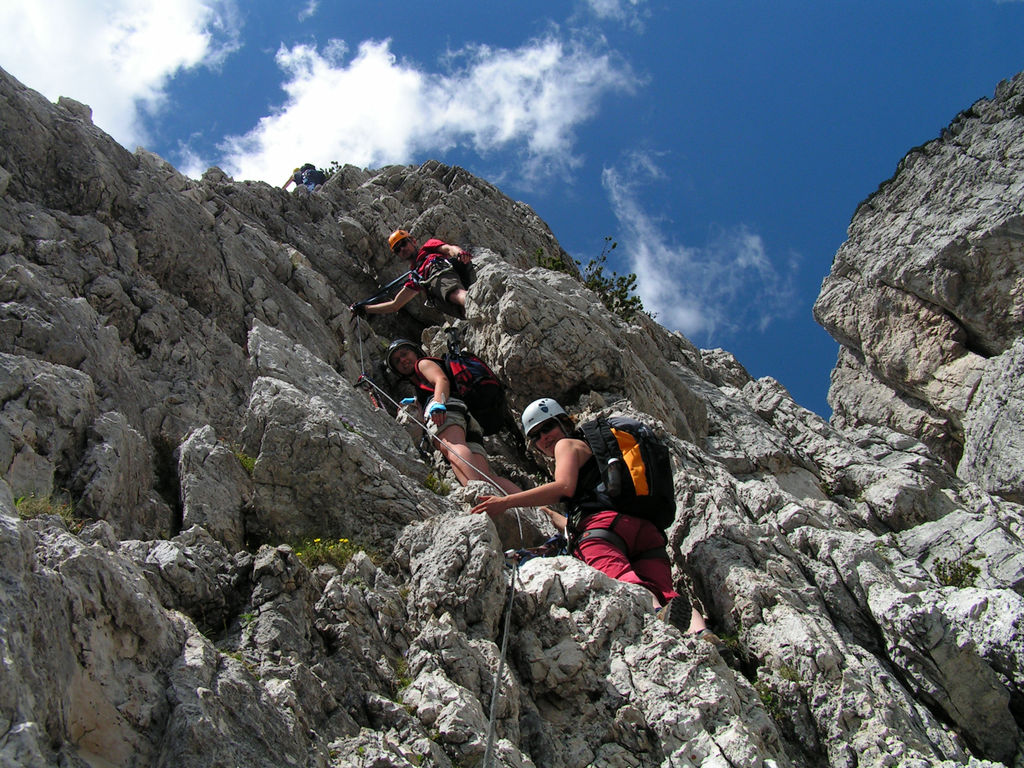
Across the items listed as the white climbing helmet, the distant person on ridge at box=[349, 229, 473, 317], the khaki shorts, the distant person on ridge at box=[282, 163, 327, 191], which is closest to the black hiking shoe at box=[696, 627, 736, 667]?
the white climbing helmet

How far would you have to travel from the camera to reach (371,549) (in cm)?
892

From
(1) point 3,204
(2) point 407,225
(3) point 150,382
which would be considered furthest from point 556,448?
(2) point 407,225

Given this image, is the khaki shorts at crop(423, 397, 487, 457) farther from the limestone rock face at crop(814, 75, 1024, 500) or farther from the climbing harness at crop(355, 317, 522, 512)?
the limestone rock face at crop(814, 75, 1024, 500)

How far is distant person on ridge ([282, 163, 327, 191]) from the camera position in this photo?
28.8 metres

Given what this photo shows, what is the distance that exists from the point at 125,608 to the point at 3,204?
9.19 meters

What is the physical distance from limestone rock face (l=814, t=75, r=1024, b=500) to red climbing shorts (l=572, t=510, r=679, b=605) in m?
13.3

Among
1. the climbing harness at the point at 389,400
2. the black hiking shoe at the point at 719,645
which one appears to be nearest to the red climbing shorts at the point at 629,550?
the black hiking shoe at the point at 719,645

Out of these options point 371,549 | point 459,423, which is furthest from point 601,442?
point 459,423

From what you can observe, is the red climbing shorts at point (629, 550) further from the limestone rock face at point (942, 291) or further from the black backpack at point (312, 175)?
the black backpack at point (312, 175)

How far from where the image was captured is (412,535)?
869cm

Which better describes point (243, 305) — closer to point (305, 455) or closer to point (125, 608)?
point (305, 455)

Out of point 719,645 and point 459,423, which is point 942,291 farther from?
point 719,645

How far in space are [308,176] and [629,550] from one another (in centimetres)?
2385

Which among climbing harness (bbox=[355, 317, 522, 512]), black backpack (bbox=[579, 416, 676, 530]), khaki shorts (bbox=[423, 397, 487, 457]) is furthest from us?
khaki shorts (bbox=[423, 397, 487, 457])
